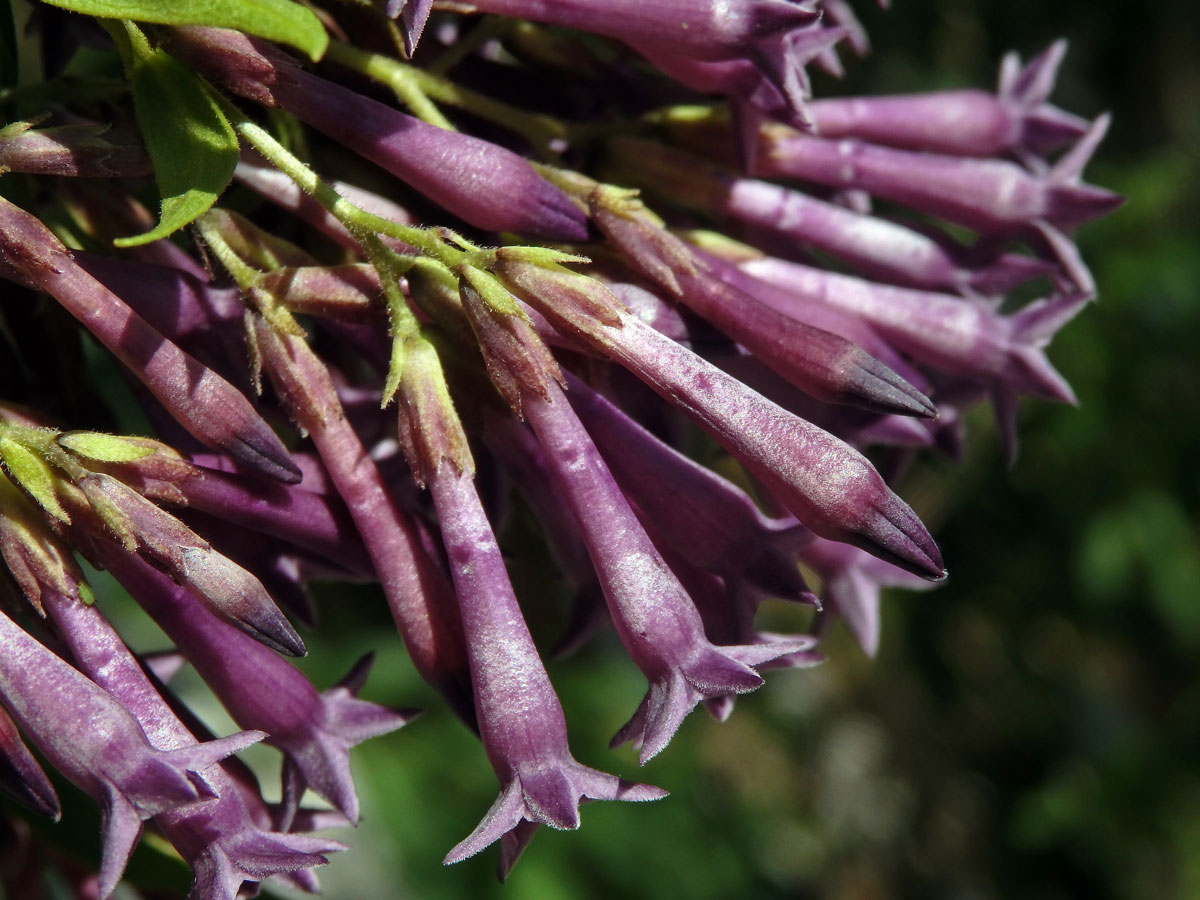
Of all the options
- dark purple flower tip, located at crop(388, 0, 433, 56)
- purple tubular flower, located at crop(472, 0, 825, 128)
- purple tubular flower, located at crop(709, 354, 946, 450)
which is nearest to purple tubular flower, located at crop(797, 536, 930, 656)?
purple tubular flower, located at crop(709, 354, 946, 450)

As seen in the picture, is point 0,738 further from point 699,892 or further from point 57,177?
point 699,892

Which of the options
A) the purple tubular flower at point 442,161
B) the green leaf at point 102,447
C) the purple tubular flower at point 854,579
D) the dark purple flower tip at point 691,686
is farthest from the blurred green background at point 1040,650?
the green leaf at point 102,447

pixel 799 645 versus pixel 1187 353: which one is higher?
pixel 799 645

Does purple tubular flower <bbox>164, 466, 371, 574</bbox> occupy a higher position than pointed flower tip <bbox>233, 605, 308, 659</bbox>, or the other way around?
purple tubular flower <bbox>164, 466, 371, 574</bbox>

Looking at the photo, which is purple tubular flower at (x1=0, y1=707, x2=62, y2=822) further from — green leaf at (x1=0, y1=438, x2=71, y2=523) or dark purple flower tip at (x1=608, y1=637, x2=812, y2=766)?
dark purple flower tip at (x1=608, y1=637, x2=812, y2=766)

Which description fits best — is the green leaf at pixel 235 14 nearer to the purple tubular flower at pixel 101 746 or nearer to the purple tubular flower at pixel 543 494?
the purple tubular flower at pixel 543 494

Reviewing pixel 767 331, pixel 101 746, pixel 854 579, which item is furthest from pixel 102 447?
pixel 854 579

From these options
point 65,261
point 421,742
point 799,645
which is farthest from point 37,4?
point 421,742
